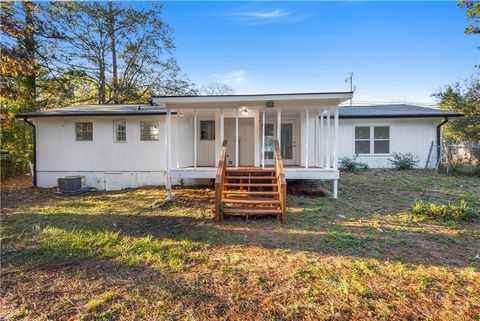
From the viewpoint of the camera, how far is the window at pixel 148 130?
9.63 m

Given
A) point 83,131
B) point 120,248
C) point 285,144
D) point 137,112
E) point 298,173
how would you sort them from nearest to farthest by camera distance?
point 120,248, point 298,173, point 137,112, point 285,144, point 83,131

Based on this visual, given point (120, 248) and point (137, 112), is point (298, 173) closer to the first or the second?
point (120, 248)

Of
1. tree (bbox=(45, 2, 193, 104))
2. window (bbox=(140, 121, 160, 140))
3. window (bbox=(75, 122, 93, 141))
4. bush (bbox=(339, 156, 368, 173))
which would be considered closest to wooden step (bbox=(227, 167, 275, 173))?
window (bbox=(140, 121, 160, 140))

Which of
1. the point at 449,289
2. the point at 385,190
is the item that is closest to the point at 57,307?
the point at 449,289

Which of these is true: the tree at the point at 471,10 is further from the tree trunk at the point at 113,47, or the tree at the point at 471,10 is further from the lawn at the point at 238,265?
the tree trunk at the point at 113,47

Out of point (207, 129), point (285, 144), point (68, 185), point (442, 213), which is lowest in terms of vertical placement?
point (442, 213)

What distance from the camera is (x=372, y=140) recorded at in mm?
12664

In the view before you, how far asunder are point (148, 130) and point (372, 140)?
1070cm

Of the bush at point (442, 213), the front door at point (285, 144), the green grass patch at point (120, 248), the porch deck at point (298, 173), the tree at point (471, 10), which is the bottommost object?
the green grass patch at point (120, 248)

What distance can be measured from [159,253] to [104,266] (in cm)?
71

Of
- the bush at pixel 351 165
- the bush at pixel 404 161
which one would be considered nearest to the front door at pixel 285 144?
the bush at pixel 351 165

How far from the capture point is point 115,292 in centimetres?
268

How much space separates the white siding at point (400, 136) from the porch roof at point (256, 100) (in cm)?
625

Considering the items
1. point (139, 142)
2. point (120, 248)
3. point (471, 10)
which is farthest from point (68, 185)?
point (471, 10)
